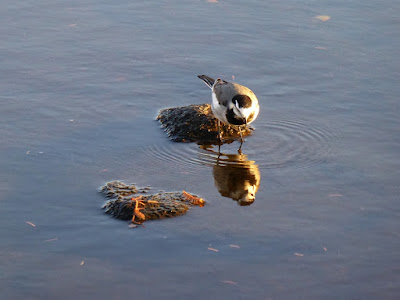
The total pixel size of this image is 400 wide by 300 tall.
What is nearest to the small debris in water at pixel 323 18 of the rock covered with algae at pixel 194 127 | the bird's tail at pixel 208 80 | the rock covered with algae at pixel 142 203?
the bird's tail at pixel 208 80

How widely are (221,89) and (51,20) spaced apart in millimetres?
5453

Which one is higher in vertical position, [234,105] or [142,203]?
[234,105]

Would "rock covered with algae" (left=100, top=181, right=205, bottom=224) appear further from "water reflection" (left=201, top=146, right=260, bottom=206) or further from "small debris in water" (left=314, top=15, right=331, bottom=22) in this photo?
"small debris in water" (left=314, top=15, right=331, bottom=22)

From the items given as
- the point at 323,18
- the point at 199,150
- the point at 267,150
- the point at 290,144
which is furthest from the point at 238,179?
the point at 323,18

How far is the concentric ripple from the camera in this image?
28.4 feet

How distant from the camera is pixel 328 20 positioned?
43.1 feet

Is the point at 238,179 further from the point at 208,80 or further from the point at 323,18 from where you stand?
the point at 323,18

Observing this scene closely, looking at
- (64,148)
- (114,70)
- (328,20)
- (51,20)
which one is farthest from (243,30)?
(64,148)

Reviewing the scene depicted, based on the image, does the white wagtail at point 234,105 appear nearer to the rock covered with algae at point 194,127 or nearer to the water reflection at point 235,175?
the rock covered with algae at point 194,127

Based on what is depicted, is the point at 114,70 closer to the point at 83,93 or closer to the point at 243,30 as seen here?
the point at 83,93

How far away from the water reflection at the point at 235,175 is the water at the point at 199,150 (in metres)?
0.05

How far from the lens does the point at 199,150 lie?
361 inches

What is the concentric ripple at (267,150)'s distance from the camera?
8664 millimetres

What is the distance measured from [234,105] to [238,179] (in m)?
1.08
